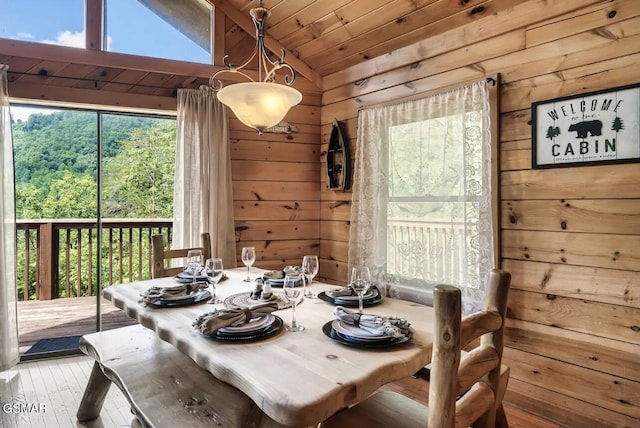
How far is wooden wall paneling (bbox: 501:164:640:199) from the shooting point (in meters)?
1.98

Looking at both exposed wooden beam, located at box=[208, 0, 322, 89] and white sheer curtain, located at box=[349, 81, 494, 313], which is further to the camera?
exposed wooden beam, located at box=[208, 0, 322, 89]

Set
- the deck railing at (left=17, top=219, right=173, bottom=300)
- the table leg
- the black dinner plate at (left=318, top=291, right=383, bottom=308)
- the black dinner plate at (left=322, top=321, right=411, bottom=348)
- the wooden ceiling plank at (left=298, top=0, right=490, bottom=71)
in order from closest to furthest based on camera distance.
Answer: the black dinner plate at (left=322, top=321, right=411, bottom=348) → the black dinner plate at (left=318, top=291, right=383, bottom=308) → the table leg → the wooden ceiling plank at (left=298, top=0, right=490, bottom=71) → the deck railing at (left=17, top=219, right=173, bottom=300)

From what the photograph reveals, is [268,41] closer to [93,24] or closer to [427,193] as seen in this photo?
[93,24]

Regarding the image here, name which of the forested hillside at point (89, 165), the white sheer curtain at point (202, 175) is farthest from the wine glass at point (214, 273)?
the forested hillside at point (89, 165)

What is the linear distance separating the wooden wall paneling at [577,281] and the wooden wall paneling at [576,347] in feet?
0.68

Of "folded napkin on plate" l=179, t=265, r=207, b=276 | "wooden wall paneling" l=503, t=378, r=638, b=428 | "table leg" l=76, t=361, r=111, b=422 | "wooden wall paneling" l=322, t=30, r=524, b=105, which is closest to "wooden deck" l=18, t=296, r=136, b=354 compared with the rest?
"table leg" l=76, t=361, r=111, b=422

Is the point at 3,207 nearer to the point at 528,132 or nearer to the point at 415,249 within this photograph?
the point at 415,249

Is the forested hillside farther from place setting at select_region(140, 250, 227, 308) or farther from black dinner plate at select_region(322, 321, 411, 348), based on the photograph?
black dinner plate at select_region(322, 321, 411, 348)

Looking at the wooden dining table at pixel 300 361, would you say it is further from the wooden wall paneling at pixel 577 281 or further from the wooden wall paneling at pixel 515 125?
the wooden wall paneling at pixel 515 125

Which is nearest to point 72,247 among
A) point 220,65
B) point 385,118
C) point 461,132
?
point 220,65

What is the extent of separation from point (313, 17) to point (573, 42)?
1905 mm

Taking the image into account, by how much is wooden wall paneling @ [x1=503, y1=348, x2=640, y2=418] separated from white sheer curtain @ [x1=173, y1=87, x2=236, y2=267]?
91.6 inches

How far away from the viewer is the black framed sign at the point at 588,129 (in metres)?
1.96

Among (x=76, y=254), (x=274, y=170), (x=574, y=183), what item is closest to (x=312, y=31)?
(x=274, y=170)
